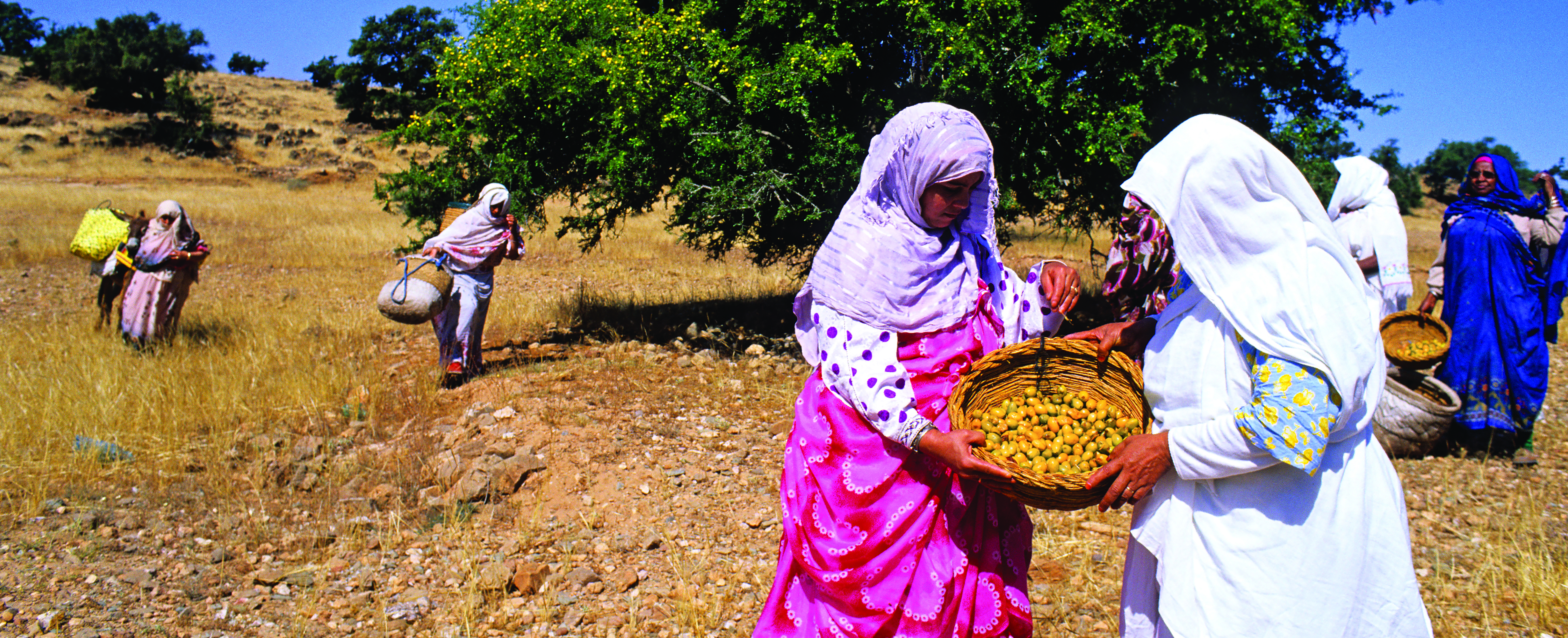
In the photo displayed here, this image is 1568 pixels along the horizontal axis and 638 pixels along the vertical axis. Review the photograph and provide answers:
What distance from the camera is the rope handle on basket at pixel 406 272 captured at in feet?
21.2

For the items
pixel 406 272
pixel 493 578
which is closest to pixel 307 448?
pixel 406 272

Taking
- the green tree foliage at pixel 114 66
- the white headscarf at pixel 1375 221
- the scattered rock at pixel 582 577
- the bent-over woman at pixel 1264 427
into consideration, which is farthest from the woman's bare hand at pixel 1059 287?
the green tree foliage at pixel 114 66

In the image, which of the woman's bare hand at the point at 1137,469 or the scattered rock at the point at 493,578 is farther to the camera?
the scattered rock at the point at 493,578

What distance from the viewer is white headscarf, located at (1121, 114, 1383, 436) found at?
1.81 meters

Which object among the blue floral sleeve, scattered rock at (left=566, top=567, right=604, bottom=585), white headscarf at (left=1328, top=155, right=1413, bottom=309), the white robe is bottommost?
scattered rock at (left=566, top=567, right=604, bottom=585)

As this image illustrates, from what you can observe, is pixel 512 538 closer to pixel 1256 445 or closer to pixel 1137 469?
pixel 1137 469

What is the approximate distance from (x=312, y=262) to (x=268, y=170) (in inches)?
871

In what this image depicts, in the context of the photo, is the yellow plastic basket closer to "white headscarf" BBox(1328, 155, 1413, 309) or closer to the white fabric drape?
the white fabric drape

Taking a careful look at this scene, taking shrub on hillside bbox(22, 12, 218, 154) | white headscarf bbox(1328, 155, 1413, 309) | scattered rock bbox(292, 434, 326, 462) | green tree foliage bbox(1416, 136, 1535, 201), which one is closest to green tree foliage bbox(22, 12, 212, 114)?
shrub on hillside bbox(22, 12, 218, 154)

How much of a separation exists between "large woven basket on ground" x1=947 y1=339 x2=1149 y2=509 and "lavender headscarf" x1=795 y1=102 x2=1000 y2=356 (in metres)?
0.18

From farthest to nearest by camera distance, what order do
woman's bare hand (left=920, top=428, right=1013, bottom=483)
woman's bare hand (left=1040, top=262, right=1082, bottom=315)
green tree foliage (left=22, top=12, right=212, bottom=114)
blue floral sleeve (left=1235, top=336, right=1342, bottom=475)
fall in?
green tree foliage (left=22, top=12, right=212, bottom=114) < woman's bare hand (left=1040, top=262, right=1082, bottom=315) < woman's bare hand (left=920, top=428, right=1013, bottom=483) < blue floral sleeve (left=1235, top=336, right=1342, bottom=475)

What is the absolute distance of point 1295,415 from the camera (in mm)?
1803

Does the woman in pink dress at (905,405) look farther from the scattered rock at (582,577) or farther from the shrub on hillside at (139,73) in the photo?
the shrub on hillside at (139,73)

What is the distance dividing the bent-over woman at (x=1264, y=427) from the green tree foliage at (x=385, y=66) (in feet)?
129
